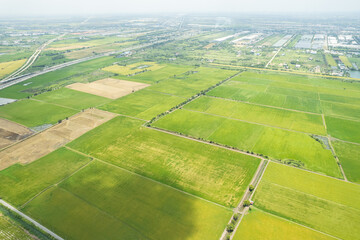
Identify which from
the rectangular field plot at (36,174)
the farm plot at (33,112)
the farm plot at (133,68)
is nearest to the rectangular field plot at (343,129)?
the rectangular field plot at (36,174)

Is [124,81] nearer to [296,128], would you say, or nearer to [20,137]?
[20,137]

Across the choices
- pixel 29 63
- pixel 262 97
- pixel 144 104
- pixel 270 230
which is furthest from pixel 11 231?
pixel 29 63

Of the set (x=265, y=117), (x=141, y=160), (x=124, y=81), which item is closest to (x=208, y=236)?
(x=141, y=160)

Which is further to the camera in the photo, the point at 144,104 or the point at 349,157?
the point at 144,104

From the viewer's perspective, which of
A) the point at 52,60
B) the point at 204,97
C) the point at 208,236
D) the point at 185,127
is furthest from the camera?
the point at 52,60

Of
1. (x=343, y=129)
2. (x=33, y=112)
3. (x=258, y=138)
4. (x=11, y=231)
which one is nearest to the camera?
(x=11, y=231)

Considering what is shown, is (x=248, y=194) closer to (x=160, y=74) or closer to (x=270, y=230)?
(x=270, y=230)

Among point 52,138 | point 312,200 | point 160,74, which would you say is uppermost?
point 160,74

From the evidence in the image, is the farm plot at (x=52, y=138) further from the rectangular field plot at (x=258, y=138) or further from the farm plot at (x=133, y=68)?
the farm plot at (x=133, y=68)
